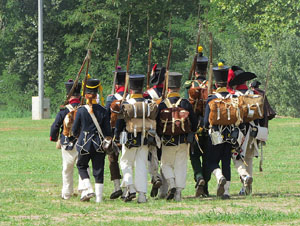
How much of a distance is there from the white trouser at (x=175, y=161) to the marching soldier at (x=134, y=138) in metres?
0.37

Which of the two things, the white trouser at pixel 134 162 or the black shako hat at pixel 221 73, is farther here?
the black shako hat at pixel 221 73

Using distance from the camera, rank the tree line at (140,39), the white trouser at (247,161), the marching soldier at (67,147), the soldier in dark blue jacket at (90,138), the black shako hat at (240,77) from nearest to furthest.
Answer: the soldier in dark blue jacket at (90,138)
the marching soldier at (67,147)
the white trouser at (247,161)
the black shako hat at (240,77)
the tree line at (140,39)

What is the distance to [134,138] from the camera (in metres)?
13.0

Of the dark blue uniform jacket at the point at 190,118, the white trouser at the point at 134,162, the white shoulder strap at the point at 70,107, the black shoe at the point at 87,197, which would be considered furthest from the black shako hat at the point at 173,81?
the black shoe at the point at 87,197

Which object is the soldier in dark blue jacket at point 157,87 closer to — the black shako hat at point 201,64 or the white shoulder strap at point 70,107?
the black shako hat at point 201,64

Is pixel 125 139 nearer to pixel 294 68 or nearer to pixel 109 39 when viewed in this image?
pixel 294 68

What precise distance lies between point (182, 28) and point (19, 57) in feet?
36.8

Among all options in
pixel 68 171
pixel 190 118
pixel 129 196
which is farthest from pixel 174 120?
pixel 68 171

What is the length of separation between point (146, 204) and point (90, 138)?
135 centimetres

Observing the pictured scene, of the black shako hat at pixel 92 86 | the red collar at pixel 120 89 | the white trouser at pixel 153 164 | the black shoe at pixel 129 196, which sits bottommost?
the black shoe at pixel 129 196

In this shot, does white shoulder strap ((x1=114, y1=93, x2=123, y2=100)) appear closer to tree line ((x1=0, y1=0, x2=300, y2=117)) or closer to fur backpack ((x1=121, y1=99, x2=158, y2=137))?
fur backpack ((x1=121, y1=99, x2=158, y2=137))

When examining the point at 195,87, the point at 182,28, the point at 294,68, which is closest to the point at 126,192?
the point at 195,87

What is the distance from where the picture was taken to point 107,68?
51.8 m

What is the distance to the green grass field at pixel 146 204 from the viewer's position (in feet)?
35.2
